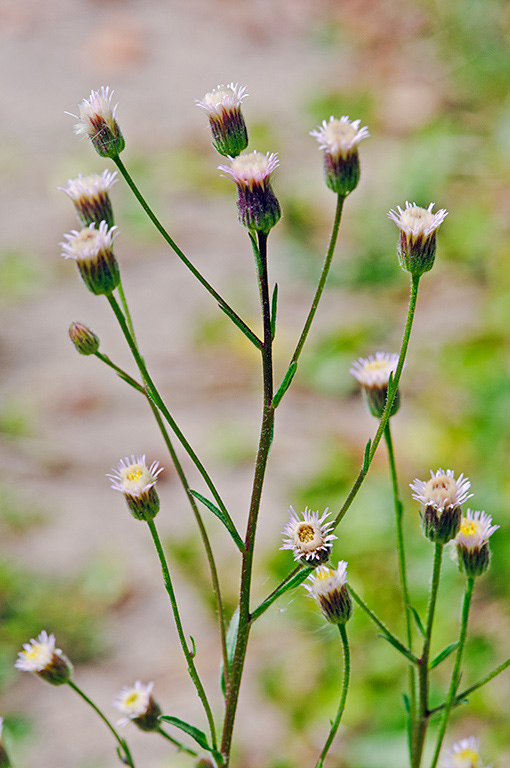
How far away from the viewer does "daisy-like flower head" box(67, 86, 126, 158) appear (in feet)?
1.98

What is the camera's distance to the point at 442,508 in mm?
597

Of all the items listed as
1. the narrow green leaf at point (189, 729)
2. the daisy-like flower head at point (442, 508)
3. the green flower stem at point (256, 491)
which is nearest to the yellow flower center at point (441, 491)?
the daisy-like flower head at point (442, 508)

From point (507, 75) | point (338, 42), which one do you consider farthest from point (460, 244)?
point (338, 42)

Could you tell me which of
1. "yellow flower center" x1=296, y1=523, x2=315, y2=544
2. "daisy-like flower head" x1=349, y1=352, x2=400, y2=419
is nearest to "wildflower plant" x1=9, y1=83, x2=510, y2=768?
"yellow flower center" x1=296, y1=523, x2=315, y2=544

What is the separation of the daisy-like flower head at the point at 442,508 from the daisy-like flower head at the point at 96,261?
0.24 metres

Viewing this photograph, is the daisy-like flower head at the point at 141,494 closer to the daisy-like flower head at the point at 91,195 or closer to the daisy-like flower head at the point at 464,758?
the daisy-like flower head at the point at 91,195

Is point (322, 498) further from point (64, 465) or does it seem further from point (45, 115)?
point (45, 115)

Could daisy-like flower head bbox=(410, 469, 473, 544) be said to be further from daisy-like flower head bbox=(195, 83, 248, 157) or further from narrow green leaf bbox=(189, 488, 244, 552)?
daisy-like flower head bbox=(195, 83, 248, 157)

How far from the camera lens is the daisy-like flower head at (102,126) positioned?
604 mm

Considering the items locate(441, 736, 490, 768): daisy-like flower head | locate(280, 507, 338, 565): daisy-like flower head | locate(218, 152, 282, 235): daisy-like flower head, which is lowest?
locate(441, 736, 490, 768): daisy-like flower head

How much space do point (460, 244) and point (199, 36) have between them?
6.89 feet

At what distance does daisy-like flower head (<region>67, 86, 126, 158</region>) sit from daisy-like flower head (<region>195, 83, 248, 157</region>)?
57 millimetres

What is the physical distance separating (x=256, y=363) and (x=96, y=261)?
170cm

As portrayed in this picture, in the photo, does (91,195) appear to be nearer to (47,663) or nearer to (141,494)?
(141,494)
